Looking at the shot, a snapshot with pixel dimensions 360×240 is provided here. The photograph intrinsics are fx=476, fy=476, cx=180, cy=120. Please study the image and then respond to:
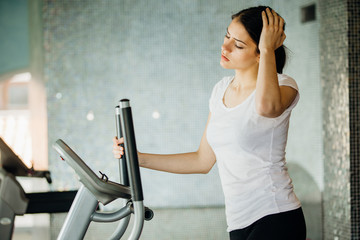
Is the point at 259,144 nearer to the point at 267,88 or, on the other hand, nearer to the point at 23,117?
the point at 267,88

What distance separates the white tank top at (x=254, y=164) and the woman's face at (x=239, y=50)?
140mm

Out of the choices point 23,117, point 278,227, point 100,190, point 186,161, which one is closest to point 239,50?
point 186,161

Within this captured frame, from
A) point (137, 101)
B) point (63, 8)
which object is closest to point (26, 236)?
point (137, 101)

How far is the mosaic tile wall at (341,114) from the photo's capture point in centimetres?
324

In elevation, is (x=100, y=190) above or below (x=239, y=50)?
below

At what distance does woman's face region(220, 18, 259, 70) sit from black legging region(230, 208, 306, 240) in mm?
507

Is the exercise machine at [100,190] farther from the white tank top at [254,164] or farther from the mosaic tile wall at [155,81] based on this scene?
the mosaic tile wall at [155,81]

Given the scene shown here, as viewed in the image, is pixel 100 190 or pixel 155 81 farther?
pixel 155 81

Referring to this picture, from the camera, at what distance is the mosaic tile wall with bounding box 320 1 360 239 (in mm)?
3242

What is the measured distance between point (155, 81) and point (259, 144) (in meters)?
2.11

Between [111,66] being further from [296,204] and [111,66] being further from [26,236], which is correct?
[296,204]

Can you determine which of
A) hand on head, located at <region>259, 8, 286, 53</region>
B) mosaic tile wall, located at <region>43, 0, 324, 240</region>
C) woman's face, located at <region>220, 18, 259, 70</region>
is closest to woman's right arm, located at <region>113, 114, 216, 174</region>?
woman's face, located at <region>220, 18, 259, 70</region>

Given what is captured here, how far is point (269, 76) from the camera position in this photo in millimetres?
1396

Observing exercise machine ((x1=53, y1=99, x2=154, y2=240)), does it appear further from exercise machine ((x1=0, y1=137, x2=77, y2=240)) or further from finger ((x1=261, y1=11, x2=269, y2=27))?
finger ((x1=261, y1=11, x2=269, y2=27))
